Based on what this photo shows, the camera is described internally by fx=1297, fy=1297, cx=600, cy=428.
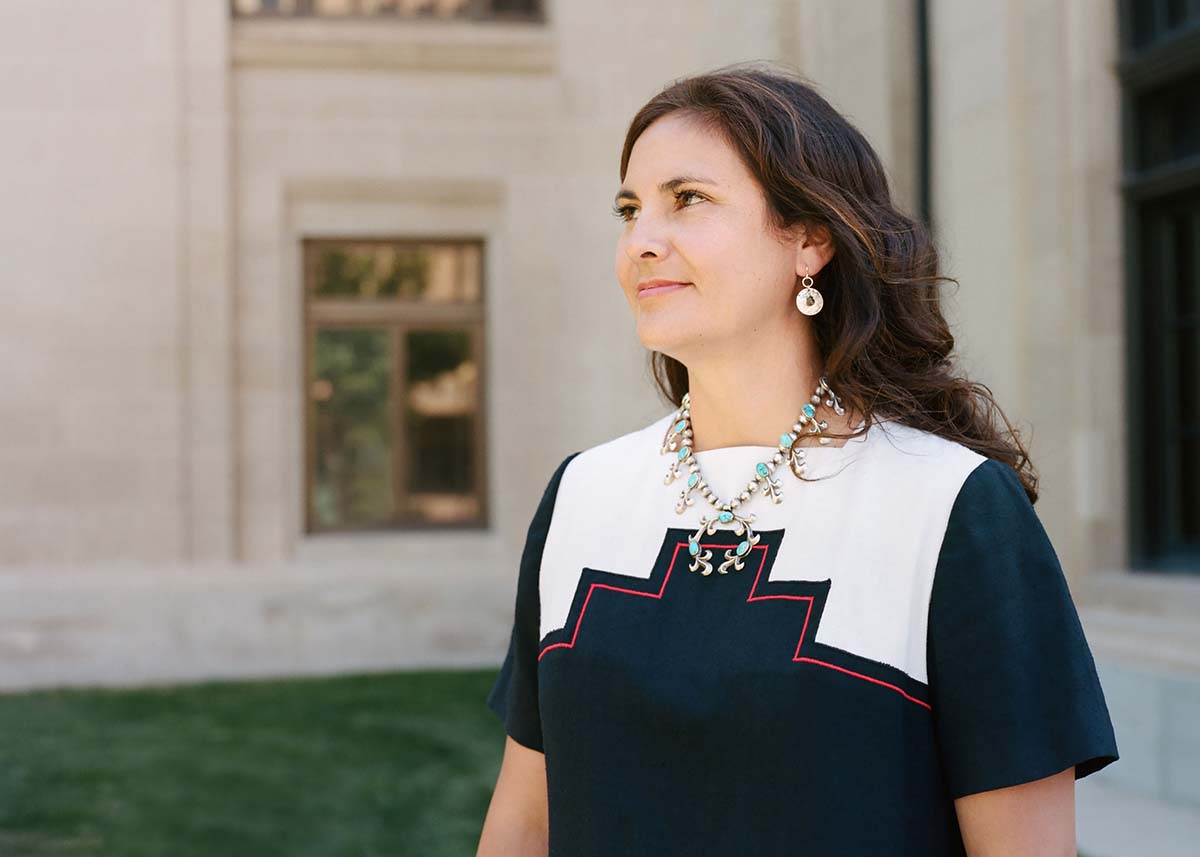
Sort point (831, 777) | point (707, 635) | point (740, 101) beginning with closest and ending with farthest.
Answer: point (831, 777)
point (707, 635)
point (740, 101)

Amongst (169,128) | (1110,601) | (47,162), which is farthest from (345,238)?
(1110,601)

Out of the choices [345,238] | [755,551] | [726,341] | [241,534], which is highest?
[345,238]

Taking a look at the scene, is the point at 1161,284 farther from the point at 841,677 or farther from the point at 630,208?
the point at 841,677

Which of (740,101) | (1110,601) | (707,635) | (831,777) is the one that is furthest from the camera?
(1110,601)

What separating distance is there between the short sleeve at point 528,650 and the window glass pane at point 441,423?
32.6ft

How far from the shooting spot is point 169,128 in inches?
434

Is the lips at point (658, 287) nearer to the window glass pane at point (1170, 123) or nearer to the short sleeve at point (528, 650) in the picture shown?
the short sleeve at point (528, 650)

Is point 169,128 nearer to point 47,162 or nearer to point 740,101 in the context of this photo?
point 47,162

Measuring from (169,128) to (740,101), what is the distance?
404 inches

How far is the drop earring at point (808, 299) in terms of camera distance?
5.93 feet

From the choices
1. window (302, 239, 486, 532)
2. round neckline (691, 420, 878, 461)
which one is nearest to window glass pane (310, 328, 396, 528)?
window (302, 239, 486, 532)

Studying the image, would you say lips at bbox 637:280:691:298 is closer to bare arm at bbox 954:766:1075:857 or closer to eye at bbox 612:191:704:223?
eye at bbox 612:191:704:223

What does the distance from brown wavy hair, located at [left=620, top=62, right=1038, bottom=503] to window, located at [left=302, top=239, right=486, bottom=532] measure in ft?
32.7

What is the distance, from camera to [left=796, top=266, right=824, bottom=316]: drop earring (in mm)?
1809
